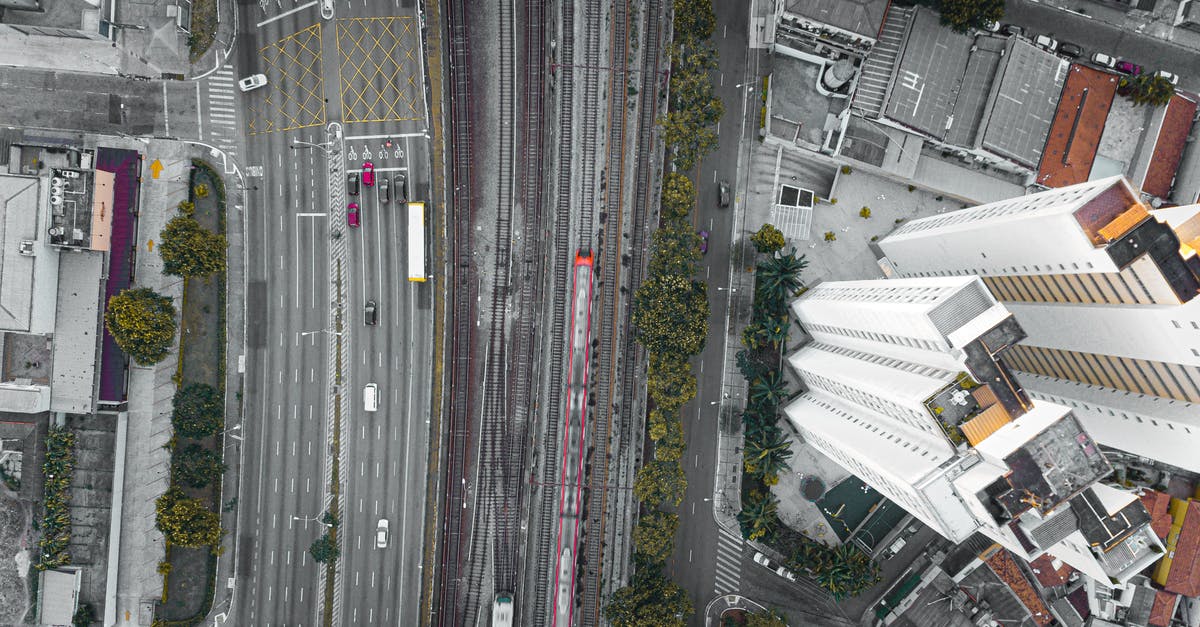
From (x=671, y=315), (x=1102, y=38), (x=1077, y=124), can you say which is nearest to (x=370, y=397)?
(x=671, y=315)

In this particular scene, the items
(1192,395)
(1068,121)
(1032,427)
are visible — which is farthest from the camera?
(1068,121)

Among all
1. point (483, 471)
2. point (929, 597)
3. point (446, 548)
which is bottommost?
point (929, 597)

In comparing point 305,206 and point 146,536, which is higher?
point 305,206

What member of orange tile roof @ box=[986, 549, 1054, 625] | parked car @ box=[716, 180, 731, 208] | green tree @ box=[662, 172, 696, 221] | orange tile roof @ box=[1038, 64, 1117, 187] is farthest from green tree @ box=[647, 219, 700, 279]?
orange tile roof @ box=[986, 549, 1054, 625]

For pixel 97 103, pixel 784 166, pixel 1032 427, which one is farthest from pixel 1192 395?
pixel 97 103

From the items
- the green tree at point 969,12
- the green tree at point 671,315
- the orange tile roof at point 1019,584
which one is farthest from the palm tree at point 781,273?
the orange tile roof at point 1019,584

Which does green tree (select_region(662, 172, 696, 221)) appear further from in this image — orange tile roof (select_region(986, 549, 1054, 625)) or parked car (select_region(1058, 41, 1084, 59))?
orange tile roof (select_region(986, 549, 1054, 625))

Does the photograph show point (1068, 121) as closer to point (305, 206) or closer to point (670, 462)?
Answer: point (670, 462)
